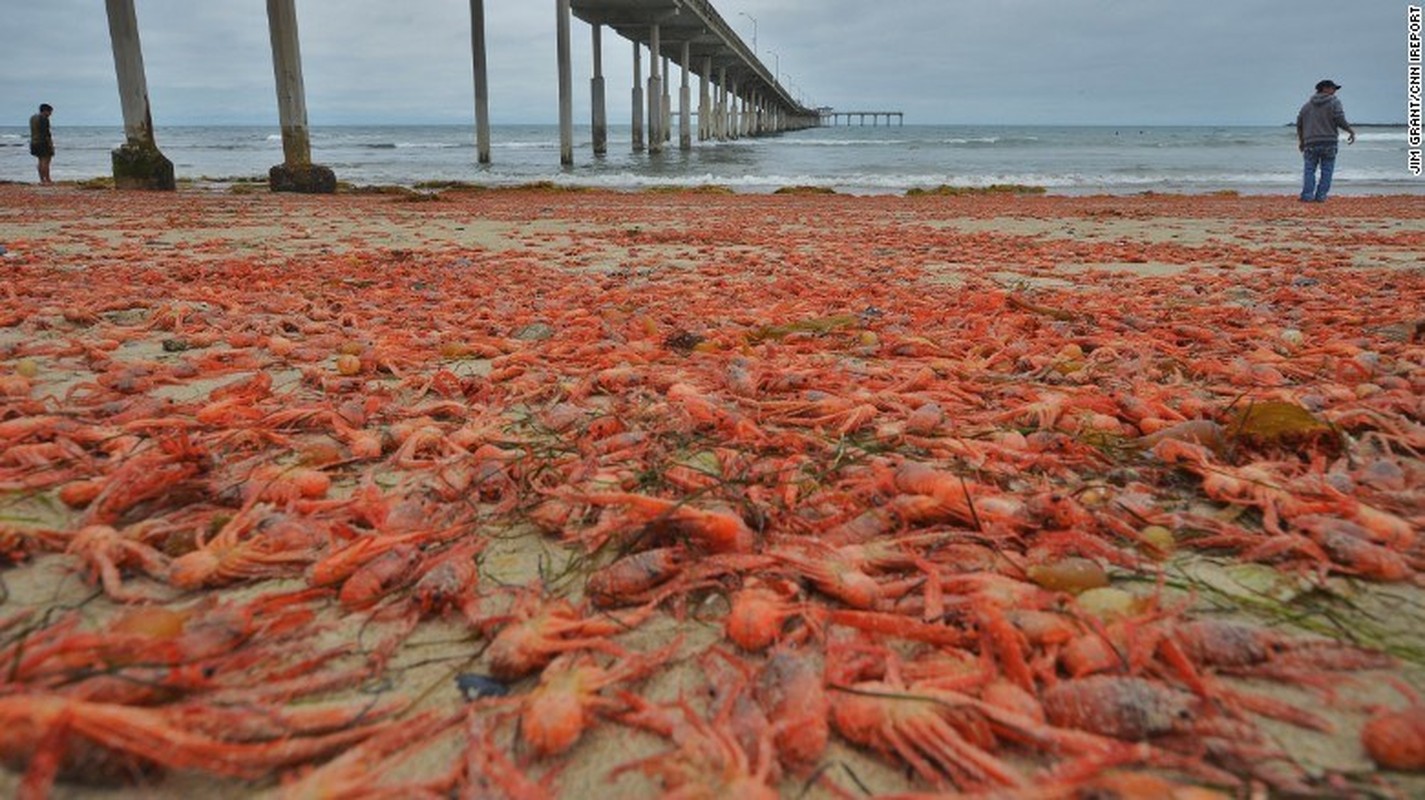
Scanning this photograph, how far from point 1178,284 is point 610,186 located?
Result: 61.6 feet

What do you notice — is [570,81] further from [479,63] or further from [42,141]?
[42,141]

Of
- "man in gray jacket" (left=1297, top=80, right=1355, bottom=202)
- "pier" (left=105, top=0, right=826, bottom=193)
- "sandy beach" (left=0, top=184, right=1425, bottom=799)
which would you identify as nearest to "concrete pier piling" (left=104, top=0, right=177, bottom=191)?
"pier" (left=105, top=0, right=826, bottom=193)

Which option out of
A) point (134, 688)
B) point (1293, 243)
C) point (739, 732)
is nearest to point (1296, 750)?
point (739, 732)

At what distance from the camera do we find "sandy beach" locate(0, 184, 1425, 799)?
1102mm

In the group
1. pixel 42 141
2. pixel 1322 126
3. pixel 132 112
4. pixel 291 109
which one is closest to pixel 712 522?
pixel 1322 126

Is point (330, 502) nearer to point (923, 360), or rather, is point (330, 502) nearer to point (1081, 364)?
point (923, 360)

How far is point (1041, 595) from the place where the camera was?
1436mm

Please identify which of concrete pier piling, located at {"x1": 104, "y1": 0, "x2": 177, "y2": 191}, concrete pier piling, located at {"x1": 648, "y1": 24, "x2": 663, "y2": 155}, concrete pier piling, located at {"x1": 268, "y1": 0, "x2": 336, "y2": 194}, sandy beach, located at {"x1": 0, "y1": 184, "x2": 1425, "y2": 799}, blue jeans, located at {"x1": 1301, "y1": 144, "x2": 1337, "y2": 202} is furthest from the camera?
concrete pier piling, located at {"x1": 648, "y1": 24, "x2": 663, "y2": 155}

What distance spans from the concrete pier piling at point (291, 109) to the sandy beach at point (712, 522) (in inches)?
578

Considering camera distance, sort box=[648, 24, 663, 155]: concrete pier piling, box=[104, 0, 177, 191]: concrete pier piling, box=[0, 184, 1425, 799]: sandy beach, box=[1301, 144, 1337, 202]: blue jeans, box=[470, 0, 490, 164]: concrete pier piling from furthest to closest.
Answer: box=[648, 24, 663, 155]: concrete pier piling
box=[470, 0, 490, 164]: concrete pier piling
box=[104, 0, 177, 191]: concrete pier piling
box=[1301, 144, 1337, 202]: blue jeans
box=[0, 184, 1425, 799]: sandy beach

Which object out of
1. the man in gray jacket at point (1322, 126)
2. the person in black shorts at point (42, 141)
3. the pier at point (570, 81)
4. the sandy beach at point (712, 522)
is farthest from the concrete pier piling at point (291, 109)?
the man in gray jacket at point (1322, 126)

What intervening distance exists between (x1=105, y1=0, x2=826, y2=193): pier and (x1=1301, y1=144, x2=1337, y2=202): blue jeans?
66.9 feet

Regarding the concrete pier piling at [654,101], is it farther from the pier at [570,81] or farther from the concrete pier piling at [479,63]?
the concrete pier piling at [479,63]

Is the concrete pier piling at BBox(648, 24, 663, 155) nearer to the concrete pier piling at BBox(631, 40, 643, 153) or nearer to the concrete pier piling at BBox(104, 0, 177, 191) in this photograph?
the concrete pier piling at BBox(631, 40, 643, 153)
